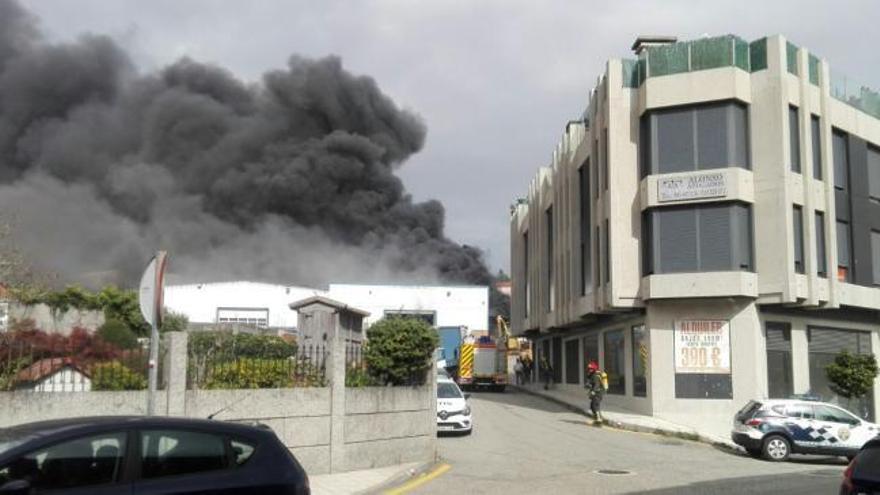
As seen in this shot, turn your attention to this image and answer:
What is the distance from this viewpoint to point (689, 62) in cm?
2431

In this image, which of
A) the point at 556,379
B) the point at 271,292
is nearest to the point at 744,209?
the point at 556,379

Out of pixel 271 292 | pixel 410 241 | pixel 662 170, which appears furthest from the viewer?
pixel 410 241

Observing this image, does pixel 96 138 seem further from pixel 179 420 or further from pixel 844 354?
pixel 179 420

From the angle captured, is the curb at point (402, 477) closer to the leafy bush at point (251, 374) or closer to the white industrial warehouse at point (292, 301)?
the leafy bush at point (251, 374)

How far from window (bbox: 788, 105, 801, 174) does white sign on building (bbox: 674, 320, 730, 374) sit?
519 centimetres

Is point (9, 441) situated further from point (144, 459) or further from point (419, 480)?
point (419, 480)

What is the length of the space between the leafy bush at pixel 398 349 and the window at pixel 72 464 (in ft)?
24.5

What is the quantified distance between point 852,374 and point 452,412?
11.7 m

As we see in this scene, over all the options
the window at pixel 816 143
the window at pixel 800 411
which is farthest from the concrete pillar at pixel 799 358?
the window at pixel 800 411

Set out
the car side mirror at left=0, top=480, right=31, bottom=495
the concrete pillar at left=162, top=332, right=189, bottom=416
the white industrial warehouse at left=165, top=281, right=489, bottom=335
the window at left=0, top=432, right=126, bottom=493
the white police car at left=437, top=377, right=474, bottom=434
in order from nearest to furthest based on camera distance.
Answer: the car side mirror at left=0, top=480, right=31, bottom=495, the window at left=0, top=432, right=126, bottom=493, the concrete pillar at left=162, top=332, right=189, bottom=416, the white police car at left=437, top=377, right=474, bottom=434, the white industrial warehouse at left=165, top=281, right=489, bottom=335

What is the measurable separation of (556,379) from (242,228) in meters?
43.2

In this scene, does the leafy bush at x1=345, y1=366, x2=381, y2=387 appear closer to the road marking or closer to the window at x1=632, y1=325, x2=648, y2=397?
the road marking

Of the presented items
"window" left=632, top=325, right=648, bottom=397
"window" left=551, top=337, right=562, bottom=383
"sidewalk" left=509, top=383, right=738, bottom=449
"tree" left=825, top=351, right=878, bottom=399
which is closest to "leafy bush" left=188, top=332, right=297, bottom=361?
"sidewalk" left=509, top=383, right=738, bottom=449

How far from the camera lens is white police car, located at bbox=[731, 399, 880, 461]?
16.2 m
